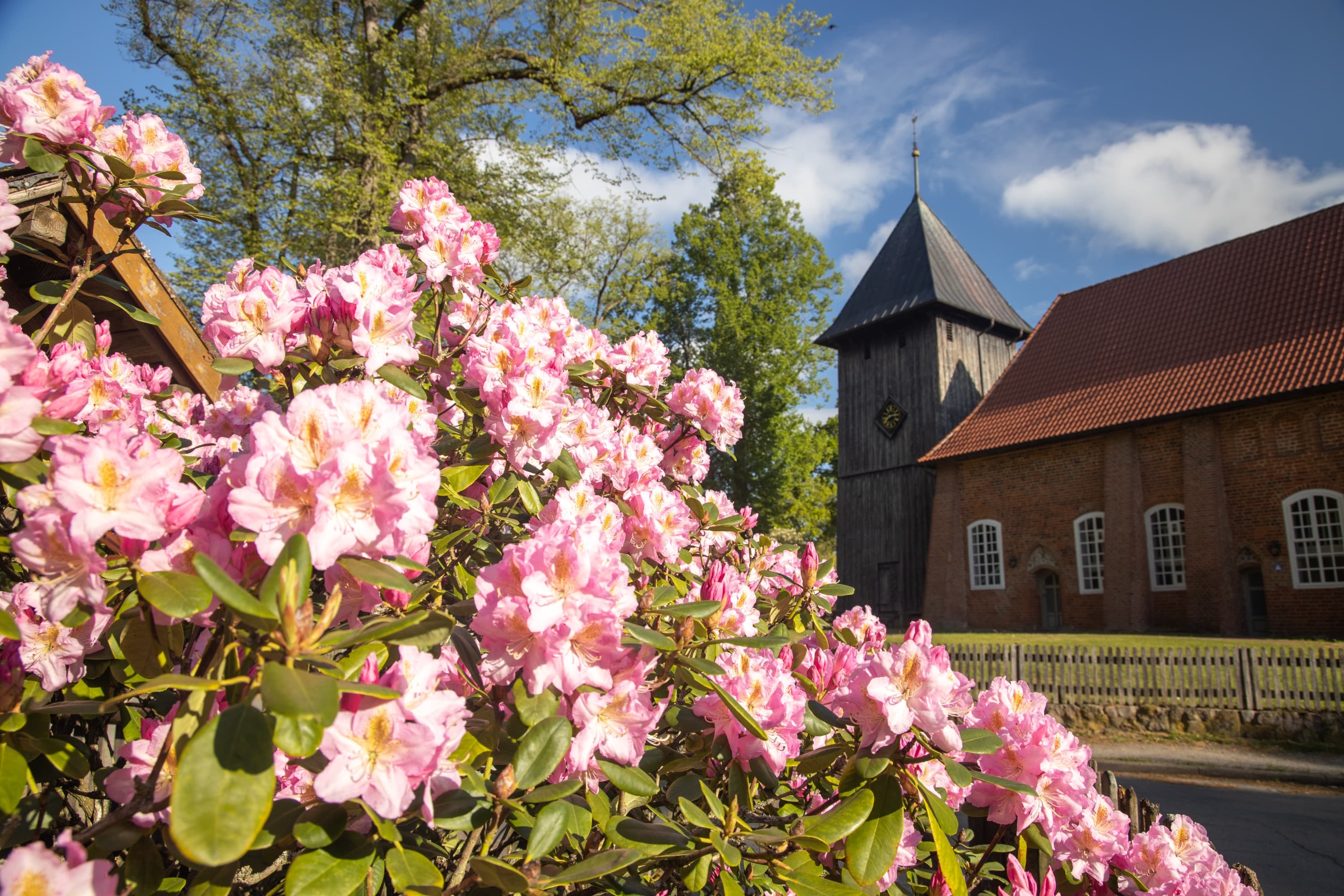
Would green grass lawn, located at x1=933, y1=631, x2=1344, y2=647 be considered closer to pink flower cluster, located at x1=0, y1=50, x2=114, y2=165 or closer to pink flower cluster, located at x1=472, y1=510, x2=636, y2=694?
pink flower cluster, located at x1=472, y1=510, x2=636, y2=694

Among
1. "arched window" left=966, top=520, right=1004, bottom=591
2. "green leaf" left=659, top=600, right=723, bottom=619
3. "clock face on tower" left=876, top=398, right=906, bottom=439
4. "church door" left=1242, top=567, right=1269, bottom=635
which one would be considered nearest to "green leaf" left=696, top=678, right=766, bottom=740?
"green leaf" left=659, top=600, right=723, bottom=619

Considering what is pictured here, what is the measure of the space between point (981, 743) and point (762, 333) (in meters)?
26.6

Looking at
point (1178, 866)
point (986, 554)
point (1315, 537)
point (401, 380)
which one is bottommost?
point (1178, 866)

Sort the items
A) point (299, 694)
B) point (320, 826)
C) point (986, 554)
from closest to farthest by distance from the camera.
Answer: point (299, 694)
point (320, 826)
point (986, 554)

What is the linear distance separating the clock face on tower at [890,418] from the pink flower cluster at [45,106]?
71.2 ft

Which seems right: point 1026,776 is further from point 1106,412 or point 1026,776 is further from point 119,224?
point 1106,412

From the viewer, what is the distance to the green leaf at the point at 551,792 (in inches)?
42.3

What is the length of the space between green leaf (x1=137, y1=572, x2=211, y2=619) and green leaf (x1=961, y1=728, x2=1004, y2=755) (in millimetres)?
1227

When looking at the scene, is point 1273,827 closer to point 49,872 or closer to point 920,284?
point 49,872

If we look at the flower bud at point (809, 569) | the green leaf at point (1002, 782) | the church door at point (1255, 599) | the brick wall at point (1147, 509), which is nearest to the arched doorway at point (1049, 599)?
the brick wall at point (1147, 509)

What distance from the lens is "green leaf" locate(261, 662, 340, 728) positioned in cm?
73

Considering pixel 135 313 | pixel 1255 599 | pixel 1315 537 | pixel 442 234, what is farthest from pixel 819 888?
pixel 1255 599

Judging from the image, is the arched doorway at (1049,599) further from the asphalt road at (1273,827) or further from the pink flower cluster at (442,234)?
the pink flower cluster at (442,234)

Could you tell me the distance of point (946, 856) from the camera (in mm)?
1339
